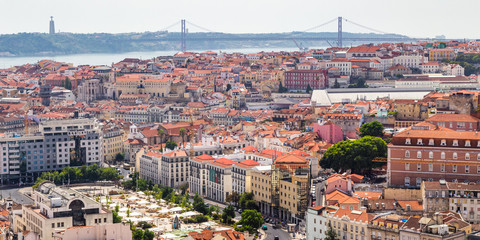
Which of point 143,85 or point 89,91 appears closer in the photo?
point 143,85

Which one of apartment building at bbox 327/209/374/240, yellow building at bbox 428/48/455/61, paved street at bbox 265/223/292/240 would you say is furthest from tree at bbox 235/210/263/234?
yellow building at bbox 428/48/455/61

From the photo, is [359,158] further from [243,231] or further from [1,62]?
[1,62]

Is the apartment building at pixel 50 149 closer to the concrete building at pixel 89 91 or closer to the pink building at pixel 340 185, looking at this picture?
the pink building at pixel 340 185

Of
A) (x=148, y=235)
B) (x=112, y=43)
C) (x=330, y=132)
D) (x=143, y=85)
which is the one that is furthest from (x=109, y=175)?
(x=112, y=43)

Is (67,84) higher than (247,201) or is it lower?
higher

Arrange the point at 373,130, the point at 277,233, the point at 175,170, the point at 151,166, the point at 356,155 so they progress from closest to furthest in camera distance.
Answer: the point at 277,233 → the point at 356,155 → the point at 373,130 → the point at 175,170 → the point at 151,166

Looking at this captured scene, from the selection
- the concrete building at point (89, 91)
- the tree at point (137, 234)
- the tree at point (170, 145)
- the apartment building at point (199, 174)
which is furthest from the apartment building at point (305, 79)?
the tree at point (137, 234)

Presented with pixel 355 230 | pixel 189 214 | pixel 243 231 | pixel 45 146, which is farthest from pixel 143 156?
pixel 355 230

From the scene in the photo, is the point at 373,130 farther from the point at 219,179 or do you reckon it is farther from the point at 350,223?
the point at 350,223
